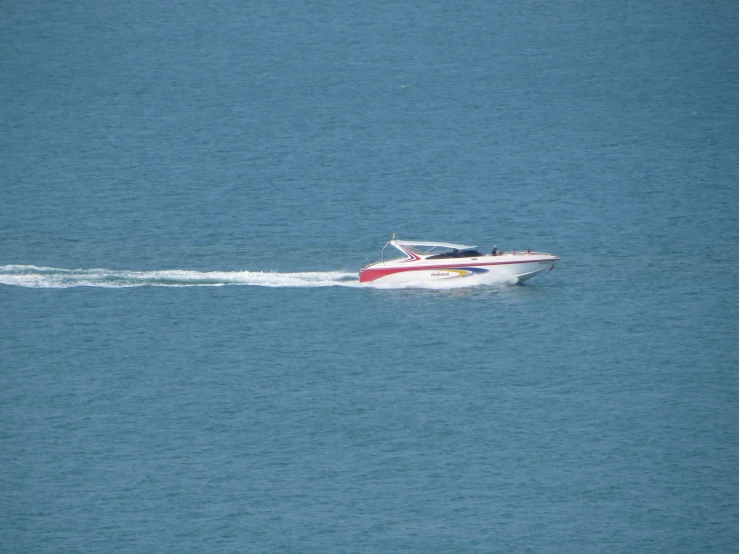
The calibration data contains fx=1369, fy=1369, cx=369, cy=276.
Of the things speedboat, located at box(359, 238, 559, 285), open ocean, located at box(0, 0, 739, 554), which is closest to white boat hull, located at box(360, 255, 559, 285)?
speedboat, located at box(359, 238, 559, 285)

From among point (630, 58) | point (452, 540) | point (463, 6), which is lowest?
point (452, 540)

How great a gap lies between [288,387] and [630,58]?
3743 inches

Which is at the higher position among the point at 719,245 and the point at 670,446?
the point at 719,245

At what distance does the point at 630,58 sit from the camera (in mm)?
158875

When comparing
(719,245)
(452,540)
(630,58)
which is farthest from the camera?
(630,58)

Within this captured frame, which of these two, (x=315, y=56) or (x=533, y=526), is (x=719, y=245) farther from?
(x=315, y=56)

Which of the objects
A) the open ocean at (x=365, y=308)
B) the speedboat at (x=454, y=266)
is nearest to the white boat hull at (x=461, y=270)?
the speedboat at (x=454, y=266)

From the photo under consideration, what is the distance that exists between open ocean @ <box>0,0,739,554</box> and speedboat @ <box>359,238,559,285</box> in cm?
125

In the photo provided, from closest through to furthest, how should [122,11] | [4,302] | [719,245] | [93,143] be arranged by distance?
[4,302] → [719,245] → [93,143] → [122,11]

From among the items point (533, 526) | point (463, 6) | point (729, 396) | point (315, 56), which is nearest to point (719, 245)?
point (729, 396)

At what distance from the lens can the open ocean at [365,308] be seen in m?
64.6

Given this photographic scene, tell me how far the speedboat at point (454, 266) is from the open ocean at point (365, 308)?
4.10 feet

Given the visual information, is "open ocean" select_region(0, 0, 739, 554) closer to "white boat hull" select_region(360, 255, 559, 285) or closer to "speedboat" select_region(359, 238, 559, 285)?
"white boat hull" select_region(360, 255, 559, 285)

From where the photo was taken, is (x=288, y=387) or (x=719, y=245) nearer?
(x=288, y=387)
